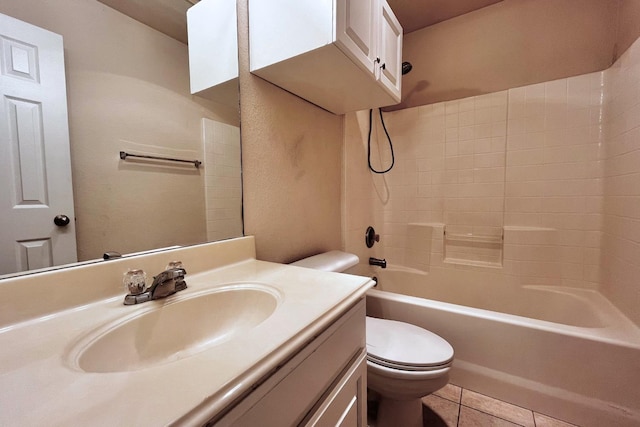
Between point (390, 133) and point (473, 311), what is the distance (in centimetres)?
151

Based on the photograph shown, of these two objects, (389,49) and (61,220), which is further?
(389,49)

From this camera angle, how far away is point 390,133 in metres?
2.14

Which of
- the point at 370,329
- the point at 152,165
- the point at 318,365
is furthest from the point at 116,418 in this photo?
the point at 370,329

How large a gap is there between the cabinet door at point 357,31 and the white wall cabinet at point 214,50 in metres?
0.47

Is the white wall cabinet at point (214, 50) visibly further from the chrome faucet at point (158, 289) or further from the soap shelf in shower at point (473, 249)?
the soap shelf in shower at point (473, 249)

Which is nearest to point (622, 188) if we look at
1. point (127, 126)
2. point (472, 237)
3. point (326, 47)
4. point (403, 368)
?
point (472, 237)

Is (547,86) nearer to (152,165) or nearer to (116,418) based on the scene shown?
(152,165)

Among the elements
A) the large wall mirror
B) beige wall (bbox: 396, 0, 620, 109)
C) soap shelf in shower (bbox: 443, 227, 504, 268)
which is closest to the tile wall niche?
the large wall mirror

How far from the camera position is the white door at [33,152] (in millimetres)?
538

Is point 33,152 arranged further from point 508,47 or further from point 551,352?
point 508,47

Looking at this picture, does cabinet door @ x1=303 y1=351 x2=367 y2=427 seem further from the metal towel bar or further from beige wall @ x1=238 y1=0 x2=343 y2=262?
the metal towel bar

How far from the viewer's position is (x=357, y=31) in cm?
92

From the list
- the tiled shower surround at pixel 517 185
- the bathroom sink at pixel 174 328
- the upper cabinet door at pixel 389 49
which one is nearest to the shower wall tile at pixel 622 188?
the tiled shower surround at pixel 517 185

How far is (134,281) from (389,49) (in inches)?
54.7
